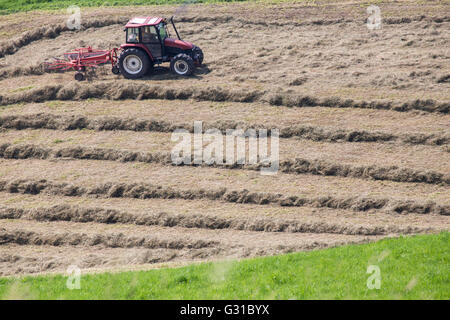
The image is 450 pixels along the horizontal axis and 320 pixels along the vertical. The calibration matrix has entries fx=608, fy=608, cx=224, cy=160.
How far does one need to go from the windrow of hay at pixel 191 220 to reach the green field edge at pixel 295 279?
1480 millimetres

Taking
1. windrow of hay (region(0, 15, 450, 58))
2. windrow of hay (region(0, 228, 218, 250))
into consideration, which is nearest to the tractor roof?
windrow of hay (region(0, 15, 450, 58))

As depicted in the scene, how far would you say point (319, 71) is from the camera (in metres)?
25.8

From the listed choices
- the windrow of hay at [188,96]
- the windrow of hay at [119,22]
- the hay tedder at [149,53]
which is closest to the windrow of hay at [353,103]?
the windrow of hay at [188,96]

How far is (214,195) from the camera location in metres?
19.8

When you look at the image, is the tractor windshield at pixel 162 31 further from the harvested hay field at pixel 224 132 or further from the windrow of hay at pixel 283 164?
the windrow of hay at pixel 283 164

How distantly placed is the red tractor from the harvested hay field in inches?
23.0

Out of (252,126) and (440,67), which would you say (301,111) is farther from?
(440,67)

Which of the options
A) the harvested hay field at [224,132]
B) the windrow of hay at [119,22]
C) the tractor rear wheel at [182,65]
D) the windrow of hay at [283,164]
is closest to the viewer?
the harvested hay field at [224,132]

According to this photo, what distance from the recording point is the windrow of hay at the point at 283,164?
64.6 ft

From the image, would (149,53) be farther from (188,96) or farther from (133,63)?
(188,96)

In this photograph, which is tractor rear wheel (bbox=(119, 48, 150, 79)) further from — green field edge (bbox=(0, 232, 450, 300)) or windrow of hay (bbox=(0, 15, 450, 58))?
green field edge (bbox=(0, 232, 450, 300))

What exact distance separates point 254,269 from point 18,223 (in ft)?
28.5


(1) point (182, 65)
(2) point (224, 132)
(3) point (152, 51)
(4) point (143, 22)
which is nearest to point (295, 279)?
(2) point (224, 132)
